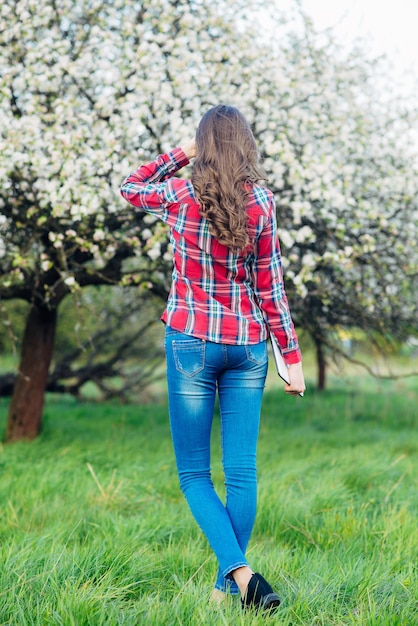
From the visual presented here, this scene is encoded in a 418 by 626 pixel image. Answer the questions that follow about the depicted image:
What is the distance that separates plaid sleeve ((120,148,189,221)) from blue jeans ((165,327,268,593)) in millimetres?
562

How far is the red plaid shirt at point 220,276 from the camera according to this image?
3.07 metres

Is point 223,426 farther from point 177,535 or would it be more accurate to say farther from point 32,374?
point 32,374

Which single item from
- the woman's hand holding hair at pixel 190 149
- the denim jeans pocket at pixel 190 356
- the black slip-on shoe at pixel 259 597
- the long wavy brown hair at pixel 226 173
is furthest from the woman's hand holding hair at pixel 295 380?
the woman's hand holding hair at pixel 190 149

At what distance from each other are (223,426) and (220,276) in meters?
0.67

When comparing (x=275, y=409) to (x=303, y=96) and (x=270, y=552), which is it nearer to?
(x=303, y=96)

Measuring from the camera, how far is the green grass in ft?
9.84

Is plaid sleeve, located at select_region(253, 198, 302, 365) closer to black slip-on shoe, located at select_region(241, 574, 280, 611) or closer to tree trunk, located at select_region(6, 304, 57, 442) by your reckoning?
black slip-on shoe, located at select_region(241, 574, 280, 611)

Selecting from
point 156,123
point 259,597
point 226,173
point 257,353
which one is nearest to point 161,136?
point 156,123

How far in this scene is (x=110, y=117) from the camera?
6.09 meters

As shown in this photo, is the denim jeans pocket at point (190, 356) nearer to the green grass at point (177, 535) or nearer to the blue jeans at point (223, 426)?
the blue jeans at point (223, 426)

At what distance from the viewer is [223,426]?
3.19 meters

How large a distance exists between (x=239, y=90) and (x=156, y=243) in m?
1.63

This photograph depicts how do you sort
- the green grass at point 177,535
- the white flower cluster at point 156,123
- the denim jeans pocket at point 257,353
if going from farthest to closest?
the white flower cluster at point 156,123 → the denim jeans pocket at point 257,353 → the green grass at point 177,535

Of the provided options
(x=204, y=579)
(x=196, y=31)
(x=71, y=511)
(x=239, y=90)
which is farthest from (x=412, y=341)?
(x=204, y=579)
